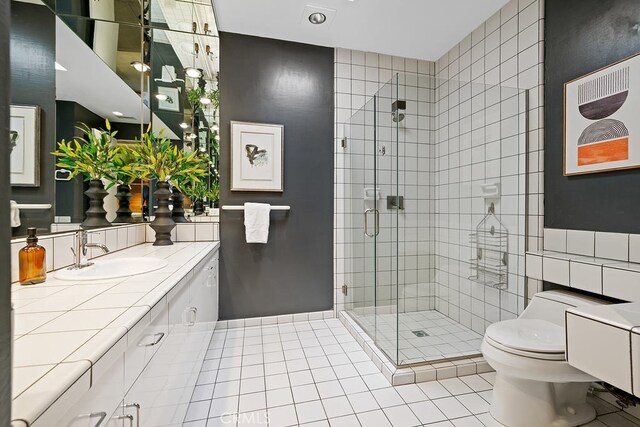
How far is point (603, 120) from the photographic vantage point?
1646 millimetres

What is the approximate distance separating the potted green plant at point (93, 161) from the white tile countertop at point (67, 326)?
59cm

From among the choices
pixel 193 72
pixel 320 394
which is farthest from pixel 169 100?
pixel 320 394

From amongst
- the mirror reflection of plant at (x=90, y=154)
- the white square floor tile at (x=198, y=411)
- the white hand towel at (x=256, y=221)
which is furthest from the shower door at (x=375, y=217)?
the mirror reflection of plant at (x=90, y=154)

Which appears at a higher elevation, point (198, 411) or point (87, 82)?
point (87, 82)

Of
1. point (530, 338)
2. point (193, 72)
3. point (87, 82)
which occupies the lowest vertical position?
point (530, 338)

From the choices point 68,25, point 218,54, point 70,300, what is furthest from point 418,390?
point 218,54

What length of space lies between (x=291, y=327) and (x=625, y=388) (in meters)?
2.15

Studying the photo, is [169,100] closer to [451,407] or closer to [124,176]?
[124,176]

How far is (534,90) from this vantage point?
6.70ft

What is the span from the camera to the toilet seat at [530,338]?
1.37 metres

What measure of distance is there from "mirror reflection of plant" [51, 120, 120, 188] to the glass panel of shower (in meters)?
1.83

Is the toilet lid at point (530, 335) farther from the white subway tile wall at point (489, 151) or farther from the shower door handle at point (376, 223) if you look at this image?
the shower door handle at point (376, 223)

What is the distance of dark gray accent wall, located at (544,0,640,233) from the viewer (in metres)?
1.55

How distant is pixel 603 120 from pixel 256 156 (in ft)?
7.77
